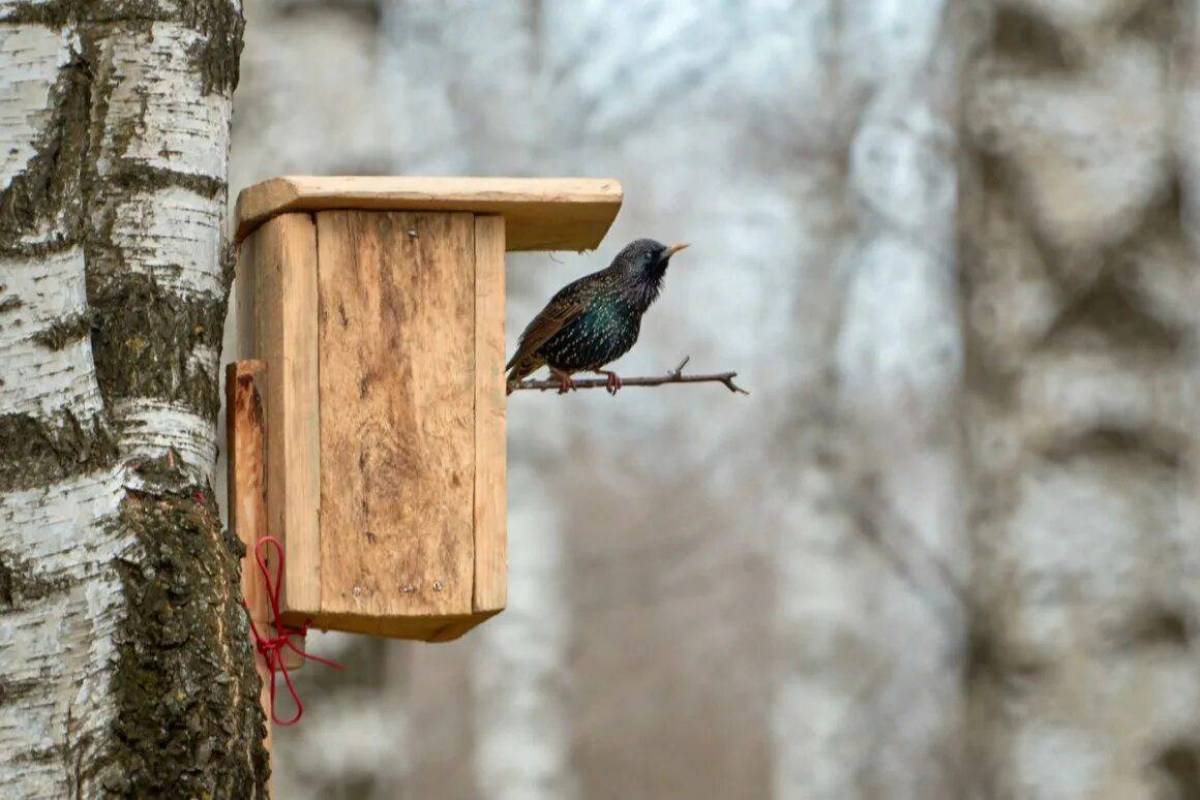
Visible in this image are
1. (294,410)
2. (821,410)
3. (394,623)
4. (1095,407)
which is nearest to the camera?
(294,410)

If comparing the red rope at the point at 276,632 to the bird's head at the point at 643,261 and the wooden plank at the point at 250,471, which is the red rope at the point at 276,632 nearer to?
the wooden plank at the point at 250,471

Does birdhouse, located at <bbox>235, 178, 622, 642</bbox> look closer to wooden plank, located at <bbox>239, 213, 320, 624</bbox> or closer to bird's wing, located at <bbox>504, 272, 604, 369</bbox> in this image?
wooden plank, located at <bbox>239, 213, 320, 624</bbox>

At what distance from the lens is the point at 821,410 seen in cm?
785

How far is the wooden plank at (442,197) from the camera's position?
309cm

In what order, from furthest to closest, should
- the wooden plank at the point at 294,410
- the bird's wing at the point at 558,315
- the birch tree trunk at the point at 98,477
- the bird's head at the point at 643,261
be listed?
1. the bird's head at the point at 643,261
2. the bird's wing at the point at 558,315
3. the wooden plank at the point at 294,410
4. the birch tree trunk at the point at 98,477

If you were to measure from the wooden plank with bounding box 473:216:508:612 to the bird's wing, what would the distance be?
1019 millimetres

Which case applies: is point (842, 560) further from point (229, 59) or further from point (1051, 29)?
point (229, 59)

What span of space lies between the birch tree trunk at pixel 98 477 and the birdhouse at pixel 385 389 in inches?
16.9

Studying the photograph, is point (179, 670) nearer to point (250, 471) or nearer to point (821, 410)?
point (250, 471)

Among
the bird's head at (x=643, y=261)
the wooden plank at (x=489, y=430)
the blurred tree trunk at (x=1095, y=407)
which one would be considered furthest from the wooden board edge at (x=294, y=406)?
the blurred tree trunk at (x=1095, y=407)

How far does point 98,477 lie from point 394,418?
0.78 m

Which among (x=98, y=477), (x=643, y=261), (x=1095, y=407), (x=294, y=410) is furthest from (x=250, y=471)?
(x=1095, y=407)

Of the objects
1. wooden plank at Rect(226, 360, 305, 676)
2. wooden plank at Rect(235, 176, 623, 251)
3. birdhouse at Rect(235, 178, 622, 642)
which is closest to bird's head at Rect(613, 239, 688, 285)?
wooden plank at Rect(235, 176, 623, 251)

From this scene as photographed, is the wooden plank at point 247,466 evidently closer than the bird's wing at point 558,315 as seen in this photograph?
Yes
